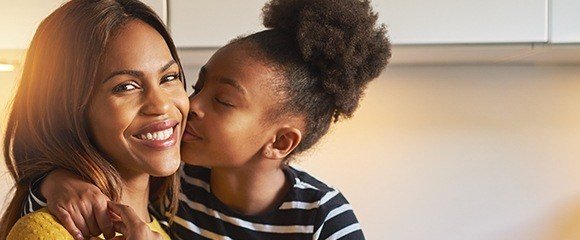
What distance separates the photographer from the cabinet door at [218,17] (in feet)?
4.71

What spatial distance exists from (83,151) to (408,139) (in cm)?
91

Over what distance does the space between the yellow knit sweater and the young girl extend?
27cm

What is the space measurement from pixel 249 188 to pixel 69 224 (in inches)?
14.2

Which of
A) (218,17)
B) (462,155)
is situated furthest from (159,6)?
(462,155)

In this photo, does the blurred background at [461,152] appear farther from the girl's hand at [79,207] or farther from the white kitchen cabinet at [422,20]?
the girl's hand at [79,207]

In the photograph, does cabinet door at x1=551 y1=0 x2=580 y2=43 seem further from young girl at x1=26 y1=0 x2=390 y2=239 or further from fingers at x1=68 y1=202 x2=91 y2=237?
fingers at x1=68 y1=202 x2=91 y2=237

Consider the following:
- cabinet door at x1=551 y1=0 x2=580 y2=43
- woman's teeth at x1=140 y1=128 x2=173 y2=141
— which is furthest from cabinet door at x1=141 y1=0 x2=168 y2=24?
cabinet door at x1=551 y1=0 x2=580 y2=43

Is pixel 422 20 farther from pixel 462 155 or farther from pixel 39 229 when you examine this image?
pixel 39 229

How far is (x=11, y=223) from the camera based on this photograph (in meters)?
1.15

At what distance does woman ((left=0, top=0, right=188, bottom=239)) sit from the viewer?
41.2 inches

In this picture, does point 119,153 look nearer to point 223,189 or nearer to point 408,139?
point 223,189

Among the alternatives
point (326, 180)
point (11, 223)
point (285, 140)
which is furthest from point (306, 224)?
point (326, 180)

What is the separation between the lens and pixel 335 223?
131 cm

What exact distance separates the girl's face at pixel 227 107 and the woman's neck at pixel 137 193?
8cm
